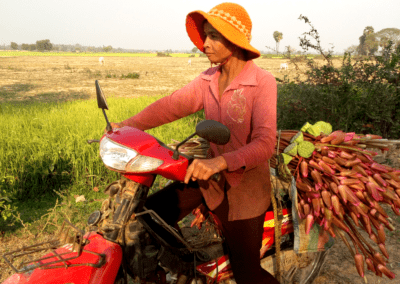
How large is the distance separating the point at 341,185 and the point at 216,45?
3.47ft

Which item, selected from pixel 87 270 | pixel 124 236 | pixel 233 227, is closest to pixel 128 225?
pixel 124 236

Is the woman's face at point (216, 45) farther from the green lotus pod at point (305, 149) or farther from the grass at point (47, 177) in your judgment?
the grass at point (47, 177)

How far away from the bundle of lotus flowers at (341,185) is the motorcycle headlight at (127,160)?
0.92 meters

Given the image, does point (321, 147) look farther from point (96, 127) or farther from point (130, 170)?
point (96, 127)

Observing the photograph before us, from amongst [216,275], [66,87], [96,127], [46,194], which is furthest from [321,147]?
[66,87]

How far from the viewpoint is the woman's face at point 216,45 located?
63.6 inches

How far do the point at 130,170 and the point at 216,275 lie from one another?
1.04 m

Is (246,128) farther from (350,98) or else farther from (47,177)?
(350,98)

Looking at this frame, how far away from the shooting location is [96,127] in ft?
16.9

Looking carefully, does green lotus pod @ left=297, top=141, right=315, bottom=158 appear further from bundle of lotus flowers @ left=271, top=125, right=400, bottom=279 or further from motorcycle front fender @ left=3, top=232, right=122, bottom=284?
motorcycle front fender @ left=3, top=232, right=122, bottom=284

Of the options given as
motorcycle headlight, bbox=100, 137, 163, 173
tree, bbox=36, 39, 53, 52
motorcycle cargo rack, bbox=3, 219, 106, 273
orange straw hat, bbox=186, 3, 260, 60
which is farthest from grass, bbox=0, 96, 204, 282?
tree, bbox=36, 39, 53, 52

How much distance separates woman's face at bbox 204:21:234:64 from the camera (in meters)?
1.61

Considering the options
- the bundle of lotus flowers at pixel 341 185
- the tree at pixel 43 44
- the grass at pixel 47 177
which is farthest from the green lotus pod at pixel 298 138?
the tree at pixel 43 44

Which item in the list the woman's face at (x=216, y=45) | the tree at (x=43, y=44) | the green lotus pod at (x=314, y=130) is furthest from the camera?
the tree at (x=43, y=44)
